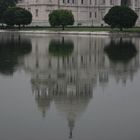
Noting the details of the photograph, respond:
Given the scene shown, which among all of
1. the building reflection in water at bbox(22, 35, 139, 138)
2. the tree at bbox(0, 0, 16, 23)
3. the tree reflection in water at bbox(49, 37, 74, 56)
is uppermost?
the tree at bbox(0, 0, 16, 23)

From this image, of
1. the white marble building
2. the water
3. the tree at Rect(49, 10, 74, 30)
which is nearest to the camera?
the water

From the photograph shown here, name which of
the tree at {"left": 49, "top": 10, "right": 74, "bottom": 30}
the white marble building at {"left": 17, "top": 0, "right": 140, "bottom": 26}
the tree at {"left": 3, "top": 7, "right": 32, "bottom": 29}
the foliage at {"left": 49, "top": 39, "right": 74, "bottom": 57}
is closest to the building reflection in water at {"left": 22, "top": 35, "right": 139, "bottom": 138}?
the foliage at {"left": 49, "top": 39, "right": 74, "bottom": 57}

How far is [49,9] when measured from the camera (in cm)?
11212

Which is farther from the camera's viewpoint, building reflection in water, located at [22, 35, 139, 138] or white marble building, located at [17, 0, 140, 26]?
white marble building, located at [17, 0, 140, 26]

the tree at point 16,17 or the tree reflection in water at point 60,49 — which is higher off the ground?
the tree at point 16,17

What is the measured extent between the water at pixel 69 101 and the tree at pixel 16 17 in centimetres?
5959

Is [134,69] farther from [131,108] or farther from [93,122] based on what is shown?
[93,122]

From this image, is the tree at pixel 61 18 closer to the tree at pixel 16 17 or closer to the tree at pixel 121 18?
the tree at pixel 16 17

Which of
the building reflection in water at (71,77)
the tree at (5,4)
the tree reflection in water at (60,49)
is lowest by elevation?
the tree reflection in water at (60,49)

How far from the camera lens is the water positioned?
47.1 ft

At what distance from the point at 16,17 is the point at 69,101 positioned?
7299cm

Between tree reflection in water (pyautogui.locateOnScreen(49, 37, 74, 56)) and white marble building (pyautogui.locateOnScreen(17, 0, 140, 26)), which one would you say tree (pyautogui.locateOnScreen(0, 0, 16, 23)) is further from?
tree reflection in water (pyautogui.locateOnScreen(49, 37, 74, 56))

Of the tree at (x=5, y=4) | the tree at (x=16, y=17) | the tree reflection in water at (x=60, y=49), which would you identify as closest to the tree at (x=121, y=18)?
the tree at (x=16, y=17)

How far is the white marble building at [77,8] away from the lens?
366 feet
